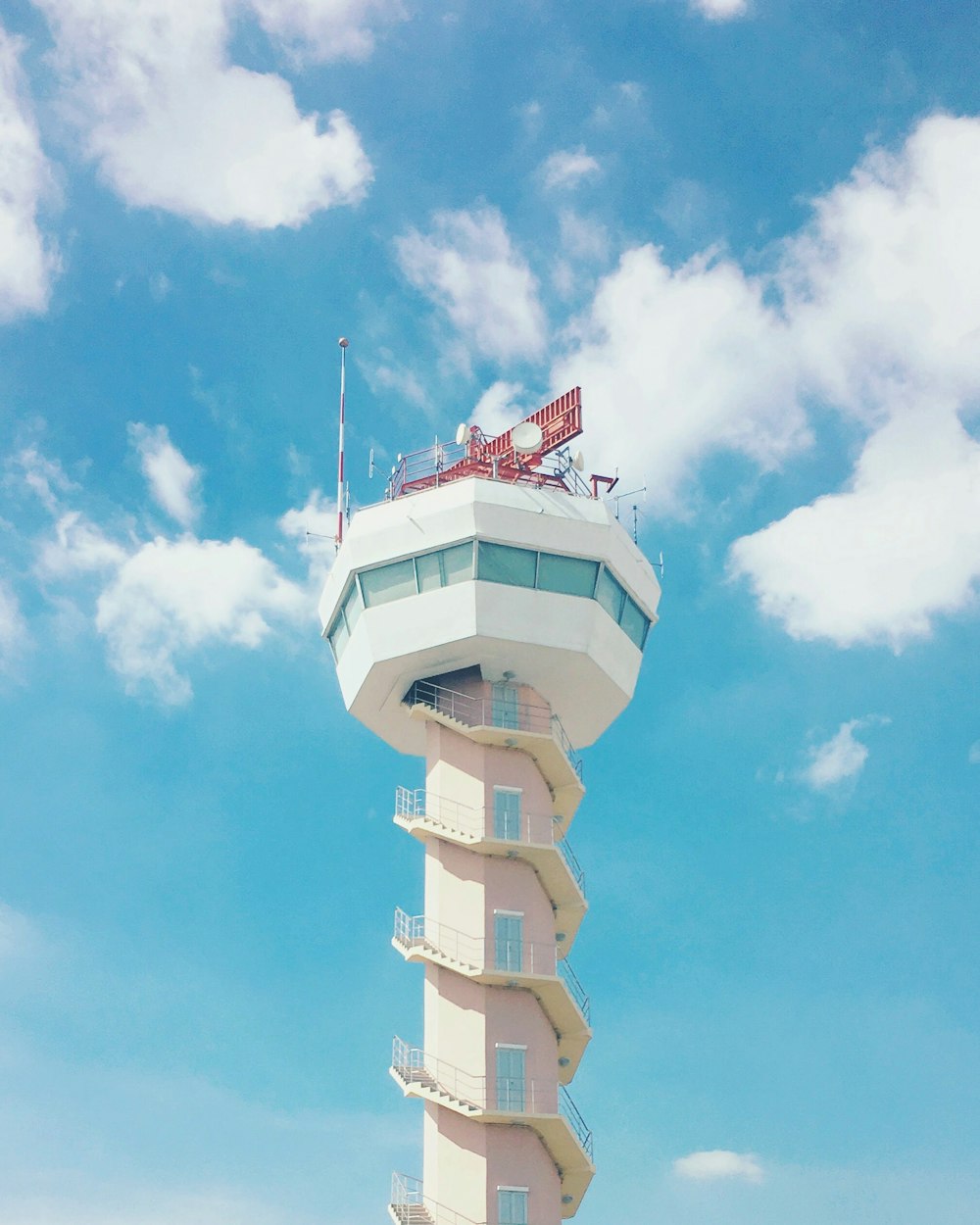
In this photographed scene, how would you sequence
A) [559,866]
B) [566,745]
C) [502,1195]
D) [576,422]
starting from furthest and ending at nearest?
1. [576,422]
2. [566,745]
3. [559,866]
4. [502,1195]

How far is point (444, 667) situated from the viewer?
51.6 metres

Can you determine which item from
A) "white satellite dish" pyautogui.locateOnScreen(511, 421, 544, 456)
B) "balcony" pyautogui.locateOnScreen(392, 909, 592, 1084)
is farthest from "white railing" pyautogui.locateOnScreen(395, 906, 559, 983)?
"white satellite dish" pyautogui.locateOnScreen(511, 421, 544, 456)

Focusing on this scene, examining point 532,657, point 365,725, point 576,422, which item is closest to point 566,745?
point 532,657

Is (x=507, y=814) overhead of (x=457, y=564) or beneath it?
beneath

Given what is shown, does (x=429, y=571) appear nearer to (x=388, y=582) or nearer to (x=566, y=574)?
(x=388, y=582)

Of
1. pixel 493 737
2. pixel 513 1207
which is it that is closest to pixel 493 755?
pixel 493 737

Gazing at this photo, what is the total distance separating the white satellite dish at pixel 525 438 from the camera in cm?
5441

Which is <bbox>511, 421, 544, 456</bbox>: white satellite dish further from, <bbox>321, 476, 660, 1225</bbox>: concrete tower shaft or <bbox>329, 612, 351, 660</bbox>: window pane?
<bbox>329, 612, 351, 660</bbox>: window pane

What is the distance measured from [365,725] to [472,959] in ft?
34.9

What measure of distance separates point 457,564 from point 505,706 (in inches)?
201

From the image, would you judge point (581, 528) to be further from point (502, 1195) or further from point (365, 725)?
point (502, 1195)

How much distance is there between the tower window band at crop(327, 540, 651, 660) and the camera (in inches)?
1986

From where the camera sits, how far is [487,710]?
169ft

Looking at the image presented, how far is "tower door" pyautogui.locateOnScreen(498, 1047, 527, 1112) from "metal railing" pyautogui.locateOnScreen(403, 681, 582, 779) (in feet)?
32.1
